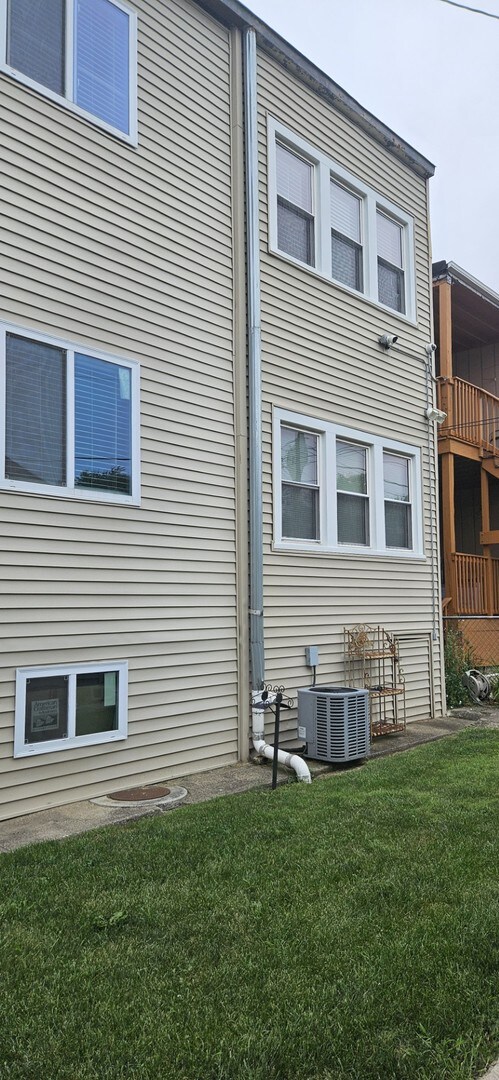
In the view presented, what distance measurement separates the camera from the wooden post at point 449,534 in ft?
42.1

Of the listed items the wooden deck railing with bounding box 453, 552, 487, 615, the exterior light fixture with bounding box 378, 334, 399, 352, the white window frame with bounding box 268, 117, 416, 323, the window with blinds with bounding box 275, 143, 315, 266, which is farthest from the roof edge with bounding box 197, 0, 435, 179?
the wooden deck railing with bounding box 453, 552, 487, 615

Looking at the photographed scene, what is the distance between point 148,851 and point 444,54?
13.4 metres

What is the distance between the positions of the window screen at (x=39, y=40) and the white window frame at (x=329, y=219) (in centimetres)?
241

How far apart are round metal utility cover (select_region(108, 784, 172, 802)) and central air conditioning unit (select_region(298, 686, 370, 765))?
151 cm

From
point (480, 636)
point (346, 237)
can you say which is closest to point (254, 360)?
point (346, 237)

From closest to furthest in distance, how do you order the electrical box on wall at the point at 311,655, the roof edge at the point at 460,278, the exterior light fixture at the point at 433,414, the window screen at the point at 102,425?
the window screen at the point at 102,425 < the electrical box on wall at the point at 311,655 < the exterior light fixture at the point at 433,414 < the roof edge at the point at 460,278

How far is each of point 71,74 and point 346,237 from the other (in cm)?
Result: 384

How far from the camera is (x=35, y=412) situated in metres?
5.47

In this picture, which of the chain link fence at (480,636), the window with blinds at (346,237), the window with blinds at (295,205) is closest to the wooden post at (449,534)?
the chain link fence at (480,636)

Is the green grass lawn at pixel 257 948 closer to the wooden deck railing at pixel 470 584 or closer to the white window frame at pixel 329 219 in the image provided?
the white window frame at pixel 329 219

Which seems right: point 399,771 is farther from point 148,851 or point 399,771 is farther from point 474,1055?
point 474,1055

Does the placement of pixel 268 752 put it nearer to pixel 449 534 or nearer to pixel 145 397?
pixel 145 397

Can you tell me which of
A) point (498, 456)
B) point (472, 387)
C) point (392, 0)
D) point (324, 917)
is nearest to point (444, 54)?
point (392, 0)

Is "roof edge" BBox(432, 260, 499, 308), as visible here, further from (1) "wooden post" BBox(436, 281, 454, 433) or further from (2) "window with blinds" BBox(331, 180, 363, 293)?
(2) "window with blinds" BBox(331, 180, 363, 293)
